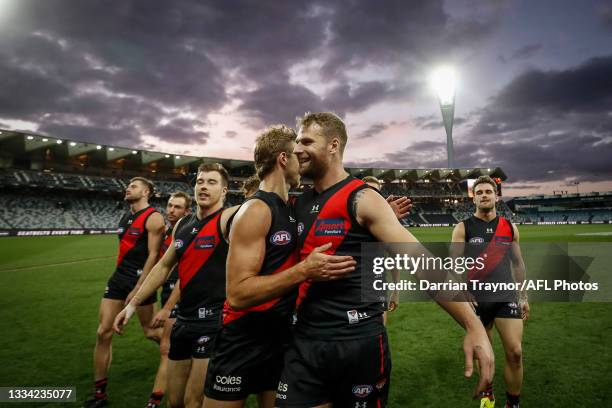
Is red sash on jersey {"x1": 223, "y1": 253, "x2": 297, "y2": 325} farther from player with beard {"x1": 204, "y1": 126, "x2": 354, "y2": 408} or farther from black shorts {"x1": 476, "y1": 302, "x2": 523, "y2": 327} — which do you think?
black shorts {"x1": 476, "y1": 302, "x2": 523, "y2": 327}

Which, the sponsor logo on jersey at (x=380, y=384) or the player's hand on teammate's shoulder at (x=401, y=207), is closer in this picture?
the sponsor logo on jersey at (x=380, y=384)

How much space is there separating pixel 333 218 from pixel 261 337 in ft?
3.58

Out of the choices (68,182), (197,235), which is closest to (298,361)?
(197,235)

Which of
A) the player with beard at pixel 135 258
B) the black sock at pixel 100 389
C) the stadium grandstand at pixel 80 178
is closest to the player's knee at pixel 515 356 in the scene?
the player with beard at pixel 135 258

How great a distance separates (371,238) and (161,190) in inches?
2481

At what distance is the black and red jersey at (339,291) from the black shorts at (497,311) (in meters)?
3.10

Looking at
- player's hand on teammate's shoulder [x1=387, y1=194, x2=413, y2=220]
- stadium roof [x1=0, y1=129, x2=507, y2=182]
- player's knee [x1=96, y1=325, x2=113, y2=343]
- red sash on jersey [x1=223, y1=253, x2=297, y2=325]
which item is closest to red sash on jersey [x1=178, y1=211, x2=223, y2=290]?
red sash on jersey [x1=223, y1=253, x2=297, y2=325]

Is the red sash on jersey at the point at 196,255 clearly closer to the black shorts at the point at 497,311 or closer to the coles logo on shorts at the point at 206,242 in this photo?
the coles logo on shorts at the point at 206,242

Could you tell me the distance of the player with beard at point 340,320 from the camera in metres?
2.27

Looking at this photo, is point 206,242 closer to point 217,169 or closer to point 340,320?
point 217,169

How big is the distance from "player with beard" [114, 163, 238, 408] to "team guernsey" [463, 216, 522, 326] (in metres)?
3.58

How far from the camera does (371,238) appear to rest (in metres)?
2.36

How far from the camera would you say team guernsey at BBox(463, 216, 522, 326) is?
487 cm

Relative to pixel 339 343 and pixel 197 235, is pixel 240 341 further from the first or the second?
pixel 197 235
